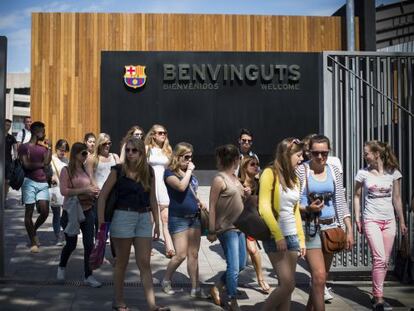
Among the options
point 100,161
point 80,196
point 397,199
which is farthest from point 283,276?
point 100,161

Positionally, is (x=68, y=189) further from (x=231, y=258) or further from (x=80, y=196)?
(x=231, y=258)

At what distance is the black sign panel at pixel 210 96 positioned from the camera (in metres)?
17.5

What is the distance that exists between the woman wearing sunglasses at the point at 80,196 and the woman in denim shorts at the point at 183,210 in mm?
1086

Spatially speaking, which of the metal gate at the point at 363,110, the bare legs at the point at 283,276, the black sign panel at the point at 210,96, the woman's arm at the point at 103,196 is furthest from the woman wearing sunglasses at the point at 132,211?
the black sign panel at the point at 210,96

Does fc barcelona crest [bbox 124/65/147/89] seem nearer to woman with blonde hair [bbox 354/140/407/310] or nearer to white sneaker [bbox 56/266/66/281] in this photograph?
white sneaker [bbox 56/266/66/281]

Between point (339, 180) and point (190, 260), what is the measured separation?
192 centimetres

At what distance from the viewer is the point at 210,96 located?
17.8 m

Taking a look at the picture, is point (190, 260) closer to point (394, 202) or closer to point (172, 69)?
point (394, 202)

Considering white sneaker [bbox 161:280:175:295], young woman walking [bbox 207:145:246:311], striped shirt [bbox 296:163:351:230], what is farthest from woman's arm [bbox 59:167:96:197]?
striped shirt [bbox 296:163:351:230]

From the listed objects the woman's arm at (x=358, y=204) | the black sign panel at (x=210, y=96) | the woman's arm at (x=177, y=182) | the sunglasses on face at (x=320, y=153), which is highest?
the black sign panel at (x=210, y=96)

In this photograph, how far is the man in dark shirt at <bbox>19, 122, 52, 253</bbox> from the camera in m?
8.19

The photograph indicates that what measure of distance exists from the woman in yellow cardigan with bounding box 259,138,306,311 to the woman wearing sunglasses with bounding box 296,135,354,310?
22 cm

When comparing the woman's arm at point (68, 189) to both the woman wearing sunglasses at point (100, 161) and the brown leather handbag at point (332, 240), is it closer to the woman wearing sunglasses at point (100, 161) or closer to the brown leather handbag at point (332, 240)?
the woman wearing sunglasses at point (100, 161)

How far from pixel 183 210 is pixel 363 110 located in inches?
113
